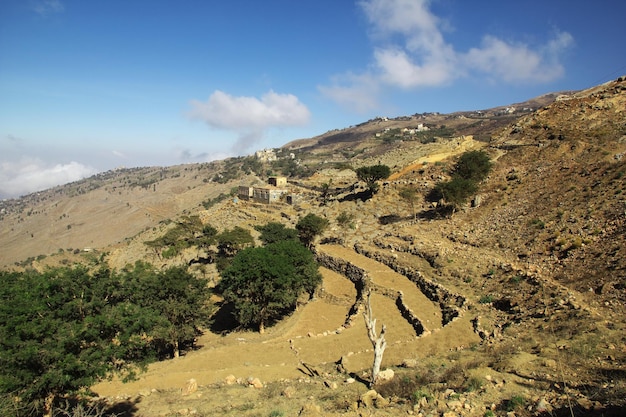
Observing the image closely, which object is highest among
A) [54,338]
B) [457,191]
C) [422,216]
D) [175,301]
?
[457,191]

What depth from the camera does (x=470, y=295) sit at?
21125mm

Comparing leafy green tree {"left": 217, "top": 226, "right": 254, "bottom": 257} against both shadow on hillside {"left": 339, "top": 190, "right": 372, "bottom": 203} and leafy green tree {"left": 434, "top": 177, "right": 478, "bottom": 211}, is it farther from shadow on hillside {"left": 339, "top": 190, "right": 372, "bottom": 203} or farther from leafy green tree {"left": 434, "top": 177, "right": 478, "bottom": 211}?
leafy green tree {"left": 434, "top": 177, "right": 478, "bottom": 211}

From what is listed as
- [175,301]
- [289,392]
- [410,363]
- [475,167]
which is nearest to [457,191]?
[475,167]

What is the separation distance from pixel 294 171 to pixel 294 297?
112 meters

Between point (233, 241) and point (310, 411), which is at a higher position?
point (233, 241)

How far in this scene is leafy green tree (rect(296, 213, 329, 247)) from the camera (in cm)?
3938

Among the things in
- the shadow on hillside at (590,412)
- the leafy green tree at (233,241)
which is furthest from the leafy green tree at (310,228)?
the shadow on hillside at (590,412)

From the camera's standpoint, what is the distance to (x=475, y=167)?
41.7 meters

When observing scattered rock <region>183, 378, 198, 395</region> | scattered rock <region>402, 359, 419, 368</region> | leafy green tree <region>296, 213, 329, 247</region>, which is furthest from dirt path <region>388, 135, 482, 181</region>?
scattered rock <region>183, 378, 198, 395</region>

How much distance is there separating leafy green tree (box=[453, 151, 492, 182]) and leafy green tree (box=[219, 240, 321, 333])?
2602 cm

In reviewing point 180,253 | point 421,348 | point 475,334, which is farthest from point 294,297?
point 180,253

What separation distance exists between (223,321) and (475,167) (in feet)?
105

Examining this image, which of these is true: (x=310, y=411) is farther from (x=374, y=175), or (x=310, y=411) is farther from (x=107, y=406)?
(x=374, y=175)

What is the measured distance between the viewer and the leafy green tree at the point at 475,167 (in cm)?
4153
